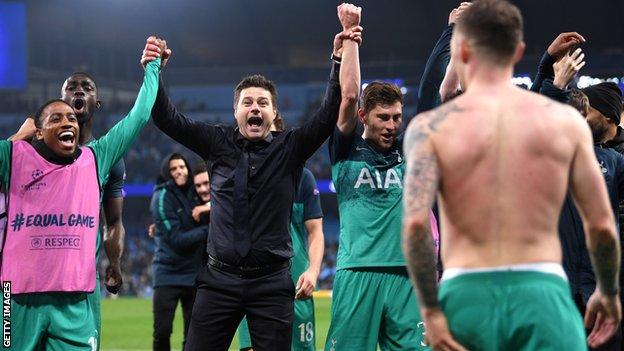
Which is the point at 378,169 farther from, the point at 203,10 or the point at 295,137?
the point at 203,10

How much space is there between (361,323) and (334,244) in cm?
3156

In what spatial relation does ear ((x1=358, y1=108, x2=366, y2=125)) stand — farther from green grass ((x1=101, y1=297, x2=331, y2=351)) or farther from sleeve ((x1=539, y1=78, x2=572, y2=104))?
green grass ((x1=101, y1=297, x2=331, y2=351))

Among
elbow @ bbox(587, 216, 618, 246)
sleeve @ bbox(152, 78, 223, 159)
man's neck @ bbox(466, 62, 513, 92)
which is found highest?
sleeve @ bbox(152, 78, 223, 159)

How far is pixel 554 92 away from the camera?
19.2 ft

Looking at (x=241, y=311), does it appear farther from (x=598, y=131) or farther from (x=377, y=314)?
(x=598, y=131)

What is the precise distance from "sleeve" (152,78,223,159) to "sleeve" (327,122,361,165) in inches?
28.4

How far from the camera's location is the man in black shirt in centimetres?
582

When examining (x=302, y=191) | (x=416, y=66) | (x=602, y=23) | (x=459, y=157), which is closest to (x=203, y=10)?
(x=416, y=66)

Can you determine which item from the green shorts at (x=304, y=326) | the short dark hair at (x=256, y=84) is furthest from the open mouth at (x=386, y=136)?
the green shorts at (x=304, y=326)

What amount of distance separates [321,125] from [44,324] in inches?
80.1

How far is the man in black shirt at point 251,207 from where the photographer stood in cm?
582

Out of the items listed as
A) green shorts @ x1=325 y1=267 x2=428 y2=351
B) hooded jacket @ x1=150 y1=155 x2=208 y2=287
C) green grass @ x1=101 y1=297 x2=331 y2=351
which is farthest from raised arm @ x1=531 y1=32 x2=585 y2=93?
green grass @ x1=101 y1=297 x2=331 y2=351

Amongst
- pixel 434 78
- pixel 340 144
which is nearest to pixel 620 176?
pixel 434 78

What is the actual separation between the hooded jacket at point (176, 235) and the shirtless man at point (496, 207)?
246 inches
